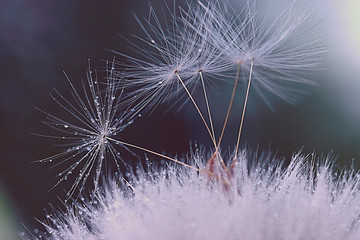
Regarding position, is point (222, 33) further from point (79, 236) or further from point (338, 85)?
point (338, 85)

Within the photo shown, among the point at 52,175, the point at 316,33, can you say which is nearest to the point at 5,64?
the point at 52,175

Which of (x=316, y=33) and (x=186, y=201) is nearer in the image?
(x=186, y=201)

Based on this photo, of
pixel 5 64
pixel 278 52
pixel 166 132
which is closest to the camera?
pixel 278 52

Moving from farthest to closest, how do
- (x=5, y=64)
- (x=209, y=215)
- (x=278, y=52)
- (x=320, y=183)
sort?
(x=5, y=64), (x=278, y=52), (x=320, y=183), (x=209, y=215)

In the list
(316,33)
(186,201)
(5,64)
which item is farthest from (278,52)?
(5,64)

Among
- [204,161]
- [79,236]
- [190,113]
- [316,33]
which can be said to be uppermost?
[316,33]

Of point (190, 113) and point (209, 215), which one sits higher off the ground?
point (190, 113)
